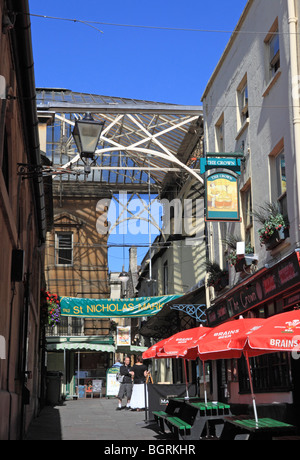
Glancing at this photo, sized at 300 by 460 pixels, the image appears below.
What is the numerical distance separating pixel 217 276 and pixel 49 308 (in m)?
6.68

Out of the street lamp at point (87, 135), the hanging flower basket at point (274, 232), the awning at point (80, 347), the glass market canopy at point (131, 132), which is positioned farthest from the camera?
the awning at point (80, 347)

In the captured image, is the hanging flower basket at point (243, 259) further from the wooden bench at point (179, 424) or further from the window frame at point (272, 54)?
the wooden bench at point (179, 424)

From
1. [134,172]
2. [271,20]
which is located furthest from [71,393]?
[271,20]

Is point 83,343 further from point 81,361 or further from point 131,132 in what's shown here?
point 131,132

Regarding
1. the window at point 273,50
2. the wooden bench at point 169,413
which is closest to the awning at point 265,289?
the wooden bench at point 169,413

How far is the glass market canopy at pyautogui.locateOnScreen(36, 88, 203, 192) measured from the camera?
22688 millimetres

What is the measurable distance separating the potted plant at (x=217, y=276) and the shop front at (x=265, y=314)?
1.29ft

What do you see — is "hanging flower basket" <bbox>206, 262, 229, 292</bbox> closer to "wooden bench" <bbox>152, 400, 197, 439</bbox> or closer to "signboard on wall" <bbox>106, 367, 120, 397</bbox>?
"wooden bench" <bbox>152, 400, 197, 439</bbox>

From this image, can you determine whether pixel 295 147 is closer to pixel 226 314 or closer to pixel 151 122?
pixel 226 314

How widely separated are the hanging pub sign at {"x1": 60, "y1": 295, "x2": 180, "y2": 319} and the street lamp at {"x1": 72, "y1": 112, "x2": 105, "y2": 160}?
1615cm

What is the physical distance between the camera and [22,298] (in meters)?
12.5

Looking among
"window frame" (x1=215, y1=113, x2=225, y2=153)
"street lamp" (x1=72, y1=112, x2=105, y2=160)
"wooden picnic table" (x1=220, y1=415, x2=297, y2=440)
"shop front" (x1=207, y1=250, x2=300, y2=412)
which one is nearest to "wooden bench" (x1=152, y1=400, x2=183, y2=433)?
"shop front" (x1=207, y1=250, x2=300, y2=412)

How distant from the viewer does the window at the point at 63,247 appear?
36.5 metres

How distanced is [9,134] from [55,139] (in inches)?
927
